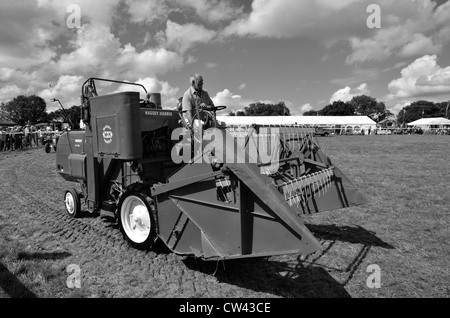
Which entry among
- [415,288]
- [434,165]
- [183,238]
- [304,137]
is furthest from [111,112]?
[434,165]

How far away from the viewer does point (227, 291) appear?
3.84 m

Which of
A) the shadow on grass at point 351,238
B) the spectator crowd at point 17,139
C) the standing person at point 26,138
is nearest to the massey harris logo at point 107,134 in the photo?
the shadow on grass at point 351,238

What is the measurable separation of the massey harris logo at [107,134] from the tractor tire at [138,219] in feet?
2.84

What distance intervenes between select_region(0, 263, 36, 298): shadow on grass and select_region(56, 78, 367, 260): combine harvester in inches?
59.4

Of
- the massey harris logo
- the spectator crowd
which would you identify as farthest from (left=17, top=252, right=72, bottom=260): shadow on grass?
the spectator crowd

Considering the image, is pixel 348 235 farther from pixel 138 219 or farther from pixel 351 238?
pixel 138 219

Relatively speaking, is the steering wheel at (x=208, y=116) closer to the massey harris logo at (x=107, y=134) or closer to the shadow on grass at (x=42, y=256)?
the massey harris logo at (x=107, y=134)

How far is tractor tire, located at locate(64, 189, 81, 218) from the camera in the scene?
261 inches

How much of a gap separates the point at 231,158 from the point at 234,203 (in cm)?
51

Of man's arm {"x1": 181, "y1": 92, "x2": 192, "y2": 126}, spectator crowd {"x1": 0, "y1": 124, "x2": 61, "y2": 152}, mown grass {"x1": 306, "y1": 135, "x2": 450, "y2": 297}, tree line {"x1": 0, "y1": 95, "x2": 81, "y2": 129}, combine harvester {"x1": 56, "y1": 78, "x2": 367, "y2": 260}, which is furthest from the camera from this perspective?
tree line {"x1": 0, "y1": 95, "x2": 81, "y2": 129}

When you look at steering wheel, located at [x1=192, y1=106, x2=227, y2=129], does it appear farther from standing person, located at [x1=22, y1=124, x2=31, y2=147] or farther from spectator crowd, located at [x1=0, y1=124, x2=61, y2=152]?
standing person, located at [x1=22, y1=124, x2=31, y2=147]

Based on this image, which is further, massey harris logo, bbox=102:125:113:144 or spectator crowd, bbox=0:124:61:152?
spectator crowd, bbox=0:124:61:152

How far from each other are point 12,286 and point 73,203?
294 cm

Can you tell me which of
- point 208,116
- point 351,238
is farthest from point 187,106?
point 351,238
